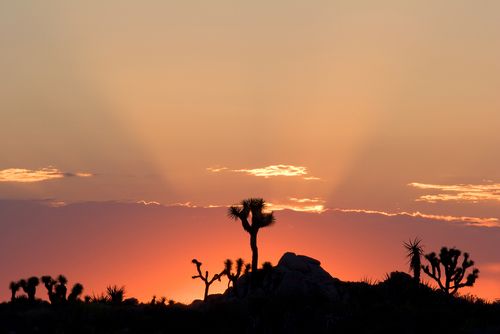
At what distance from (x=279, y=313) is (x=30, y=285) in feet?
58.8

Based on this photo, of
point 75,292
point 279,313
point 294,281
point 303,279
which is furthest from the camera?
point 303,279

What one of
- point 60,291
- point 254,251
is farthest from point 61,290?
point 254,251

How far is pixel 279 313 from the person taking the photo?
147 ft

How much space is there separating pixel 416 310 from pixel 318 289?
8.21 metres

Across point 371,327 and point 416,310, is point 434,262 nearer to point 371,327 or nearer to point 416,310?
point 416,310

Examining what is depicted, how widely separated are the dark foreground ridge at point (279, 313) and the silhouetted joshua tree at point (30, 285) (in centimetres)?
60

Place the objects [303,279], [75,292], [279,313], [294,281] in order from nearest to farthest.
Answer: [279,313]
[75,292]
[294,281]
[303,279]

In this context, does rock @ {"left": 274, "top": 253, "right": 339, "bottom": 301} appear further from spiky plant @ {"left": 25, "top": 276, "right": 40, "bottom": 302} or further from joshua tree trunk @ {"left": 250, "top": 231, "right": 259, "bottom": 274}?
spiky plant @ {"left": 25, "top": 276, "right": 40, "bottom": 302}

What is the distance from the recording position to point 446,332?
42594mm

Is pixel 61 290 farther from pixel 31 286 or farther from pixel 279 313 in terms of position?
Result: pixel 279 313

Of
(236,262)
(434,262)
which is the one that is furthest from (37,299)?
(434,262)

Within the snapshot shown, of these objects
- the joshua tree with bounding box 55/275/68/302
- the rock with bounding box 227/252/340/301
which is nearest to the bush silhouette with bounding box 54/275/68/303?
the joshua tree with bounding box 55/275/68/302

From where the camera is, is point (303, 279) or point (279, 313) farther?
point (303, 279)

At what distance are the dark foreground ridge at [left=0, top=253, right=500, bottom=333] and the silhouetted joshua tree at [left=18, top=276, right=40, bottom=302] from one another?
600mm
